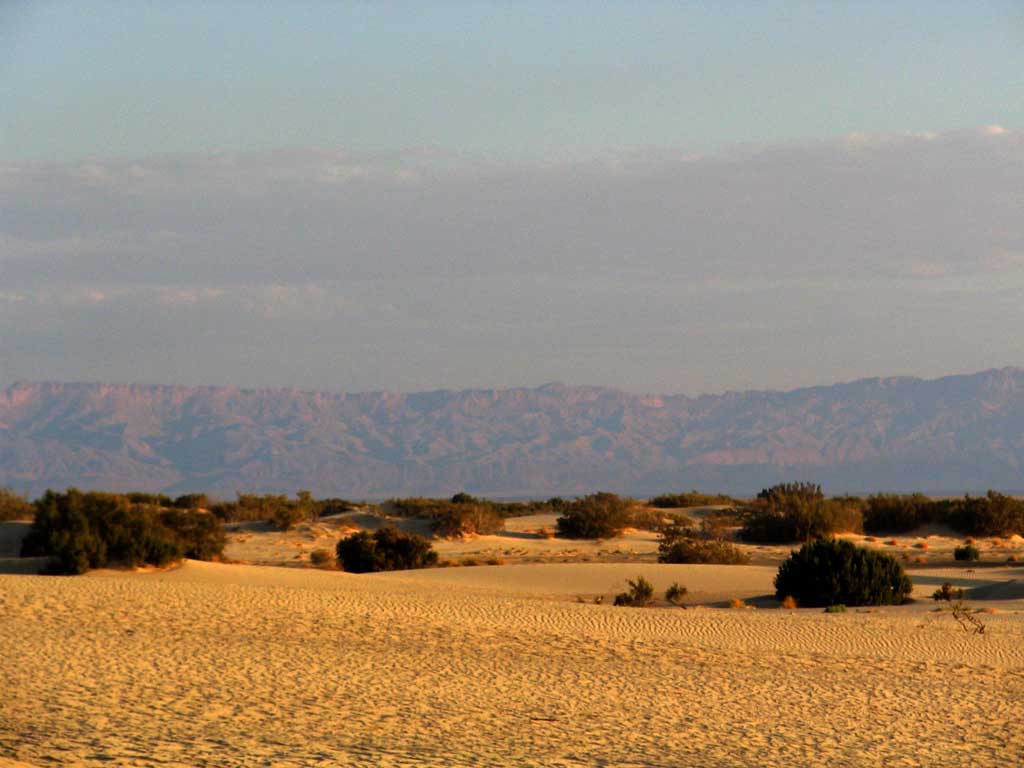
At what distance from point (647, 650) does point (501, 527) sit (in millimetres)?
26797

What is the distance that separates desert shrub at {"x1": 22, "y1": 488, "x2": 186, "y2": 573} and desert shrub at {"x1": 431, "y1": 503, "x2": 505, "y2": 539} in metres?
12.5

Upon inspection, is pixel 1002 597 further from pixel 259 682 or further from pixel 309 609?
pixel 259 682

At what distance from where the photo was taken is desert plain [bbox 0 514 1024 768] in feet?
35.0

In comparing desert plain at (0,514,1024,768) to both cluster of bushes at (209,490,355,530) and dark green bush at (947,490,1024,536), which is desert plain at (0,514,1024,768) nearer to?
dark green bush at (947,490,1024,536)

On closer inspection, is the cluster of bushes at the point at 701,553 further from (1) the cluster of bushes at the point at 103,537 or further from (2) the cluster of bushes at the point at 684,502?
(2) the cluster of bushes at the point at 684,502

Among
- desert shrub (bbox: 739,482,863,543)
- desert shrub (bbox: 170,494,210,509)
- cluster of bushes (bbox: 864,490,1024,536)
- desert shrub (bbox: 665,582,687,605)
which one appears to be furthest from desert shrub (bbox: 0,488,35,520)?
cluster of bushes (bbox: 864,490,1024,536)

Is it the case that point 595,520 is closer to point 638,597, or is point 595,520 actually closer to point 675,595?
point 675,595

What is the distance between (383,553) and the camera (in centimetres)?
3231

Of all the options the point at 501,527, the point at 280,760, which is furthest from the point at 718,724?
the point at 501,527

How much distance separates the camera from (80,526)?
27.3 metres

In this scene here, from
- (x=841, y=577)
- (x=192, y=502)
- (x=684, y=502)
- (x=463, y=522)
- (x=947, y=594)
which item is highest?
(x=684, y=502)

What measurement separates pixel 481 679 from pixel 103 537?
1506 centimetres

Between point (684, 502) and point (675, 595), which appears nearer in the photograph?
point (675, 595)

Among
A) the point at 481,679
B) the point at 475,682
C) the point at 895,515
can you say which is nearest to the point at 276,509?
the point at 895,515
